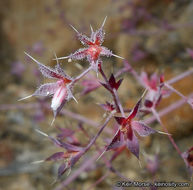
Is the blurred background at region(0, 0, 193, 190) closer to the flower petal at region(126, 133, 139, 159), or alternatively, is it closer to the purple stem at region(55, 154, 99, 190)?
the purple stem at region(55, 154, 99, 190)

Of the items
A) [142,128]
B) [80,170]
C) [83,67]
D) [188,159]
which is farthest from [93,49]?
[83,67]

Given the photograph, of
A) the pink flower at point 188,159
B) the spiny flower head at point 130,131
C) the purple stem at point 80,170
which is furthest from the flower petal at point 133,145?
the purple stem at point 80,170

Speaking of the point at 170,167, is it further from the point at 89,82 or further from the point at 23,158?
the point at 23,158

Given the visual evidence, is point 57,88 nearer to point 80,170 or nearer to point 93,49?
point 93,49

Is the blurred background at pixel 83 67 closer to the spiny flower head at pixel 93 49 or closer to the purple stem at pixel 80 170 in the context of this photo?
the purple stem at pixel 80 170

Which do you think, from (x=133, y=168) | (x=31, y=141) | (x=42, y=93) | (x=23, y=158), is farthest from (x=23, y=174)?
(x=42, y=93)

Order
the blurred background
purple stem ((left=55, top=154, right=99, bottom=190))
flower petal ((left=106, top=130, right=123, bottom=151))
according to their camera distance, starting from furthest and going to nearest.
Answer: the blurred background < purple stem ((left=55, top=154, right=99, bottom=190)) < flower petal ((left=106, top=130, right=123, bottom=151))

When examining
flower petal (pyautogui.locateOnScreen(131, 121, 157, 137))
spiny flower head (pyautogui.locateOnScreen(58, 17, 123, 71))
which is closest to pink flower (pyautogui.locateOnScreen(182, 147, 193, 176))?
flower petal (pyautogui.locateOnScreen(131, 121, 157, 137))
